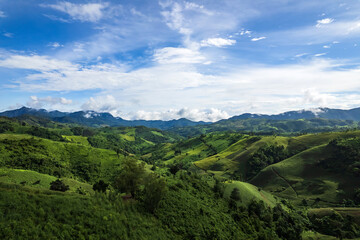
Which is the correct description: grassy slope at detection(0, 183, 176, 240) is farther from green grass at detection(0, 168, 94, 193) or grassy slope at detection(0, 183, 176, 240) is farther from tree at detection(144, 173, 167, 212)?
green grass at detection(0, 168, 94, 193)

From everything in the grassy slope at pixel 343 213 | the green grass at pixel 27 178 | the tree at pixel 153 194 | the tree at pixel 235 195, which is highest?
the tree at pixel 153 194

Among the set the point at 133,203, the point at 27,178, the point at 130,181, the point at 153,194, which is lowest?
the point at 27,178

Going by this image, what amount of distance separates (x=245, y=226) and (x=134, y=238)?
193 feet

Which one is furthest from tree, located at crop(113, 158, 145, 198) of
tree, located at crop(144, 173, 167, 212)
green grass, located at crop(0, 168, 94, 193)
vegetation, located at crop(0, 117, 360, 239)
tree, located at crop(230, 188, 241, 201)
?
tree, located at crop(230, 188, 241, 201)

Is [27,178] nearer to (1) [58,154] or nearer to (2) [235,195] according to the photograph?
(1) [58,154]

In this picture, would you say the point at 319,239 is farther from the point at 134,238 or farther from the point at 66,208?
the point at 66,208

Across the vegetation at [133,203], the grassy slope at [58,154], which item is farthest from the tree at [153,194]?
the grassy slope at [58,154]

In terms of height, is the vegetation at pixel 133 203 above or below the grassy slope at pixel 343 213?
above

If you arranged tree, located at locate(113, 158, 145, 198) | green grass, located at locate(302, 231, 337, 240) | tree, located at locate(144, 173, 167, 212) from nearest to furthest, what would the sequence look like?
1. tree, located at locate(144, 173, 167, 212)
2. tree, located at locate(113, 158, 145, 198)
3. green grass, located at locate(302, 231, 337, 240)

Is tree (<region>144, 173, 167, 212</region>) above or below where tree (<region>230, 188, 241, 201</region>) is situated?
above

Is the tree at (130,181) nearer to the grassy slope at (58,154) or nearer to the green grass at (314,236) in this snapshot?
the grassy slope at (58,154)

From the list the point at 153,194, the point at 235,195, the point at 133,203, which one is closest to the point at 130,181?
the point at 133,203

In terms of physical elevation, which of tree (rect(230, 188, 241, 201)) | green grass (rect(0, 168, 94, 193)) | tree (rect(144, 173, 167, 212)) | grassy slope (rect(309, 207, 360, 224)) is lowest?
grassy slope (rect(309, 207, 360, 224))

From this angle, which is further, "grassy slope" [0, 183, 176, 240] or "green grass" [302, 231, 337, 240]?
"green grass" [302, 231, 337, 240]
